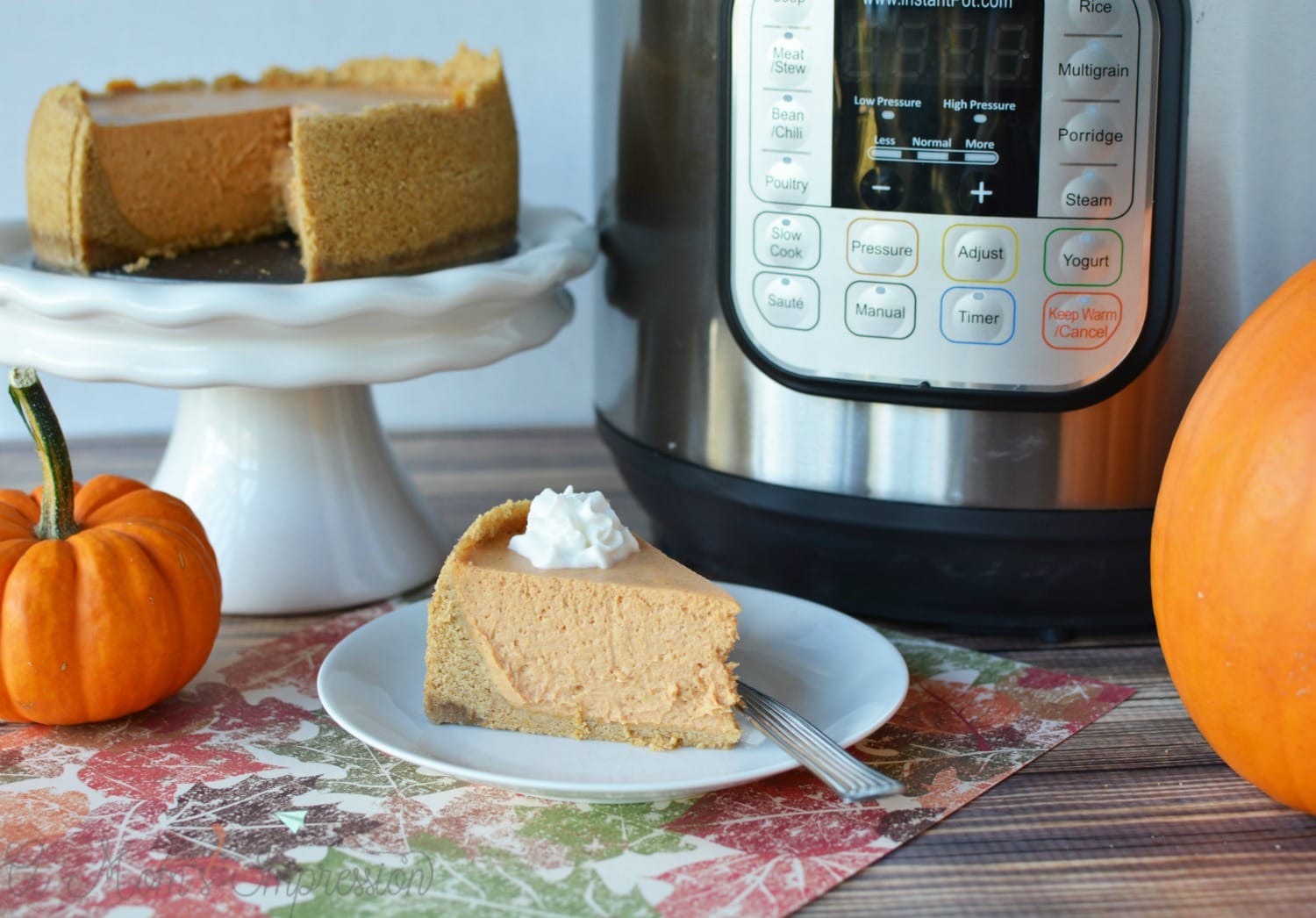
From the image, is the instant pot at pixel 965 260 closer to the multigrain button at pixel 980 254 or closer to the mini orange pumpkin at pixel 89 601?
the multigrain button at pixel 980 254

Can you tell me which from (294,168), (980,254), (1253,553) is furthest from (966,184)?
(294,168)

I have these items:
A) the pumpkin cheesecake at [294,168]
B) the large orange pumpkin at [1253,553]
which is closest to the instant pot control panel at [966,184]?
the large orange pumpkin at [1253,553]

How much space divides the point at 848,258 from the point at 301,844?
14.8 inches

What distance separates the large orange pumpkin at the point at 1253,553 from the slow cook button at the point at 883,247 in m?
0.16

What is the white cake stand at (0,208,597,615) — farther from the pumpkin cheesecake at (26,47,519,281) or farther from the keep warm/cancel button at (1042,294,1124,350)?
the keep warm/cancel button at (1042,294,1124,350)

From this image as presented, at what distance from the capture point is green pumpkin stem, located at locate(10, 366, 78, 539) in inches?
26.8

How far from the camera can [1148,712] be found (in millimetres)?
681

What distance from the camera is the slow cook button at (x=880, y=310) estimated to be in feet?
2.25

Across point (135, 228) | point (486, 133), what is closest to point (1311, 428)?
point (486, 133)

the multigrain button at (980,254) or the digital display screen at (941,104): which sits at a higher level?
the digital display screen at (941,104)

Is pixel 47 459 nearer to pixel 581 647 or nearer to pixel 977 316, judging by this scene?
pixel 581 647

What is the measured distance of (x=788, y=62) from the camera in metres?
0.69

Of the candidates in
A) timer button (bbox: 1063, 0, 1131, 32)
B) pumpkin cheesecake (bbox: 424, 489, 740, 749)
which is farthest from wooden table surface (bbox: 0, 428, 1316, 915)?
timer button (bbox: 1063, 0, 1131, 32)

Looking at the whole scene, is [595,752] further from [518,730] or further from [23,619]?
[23,619]
